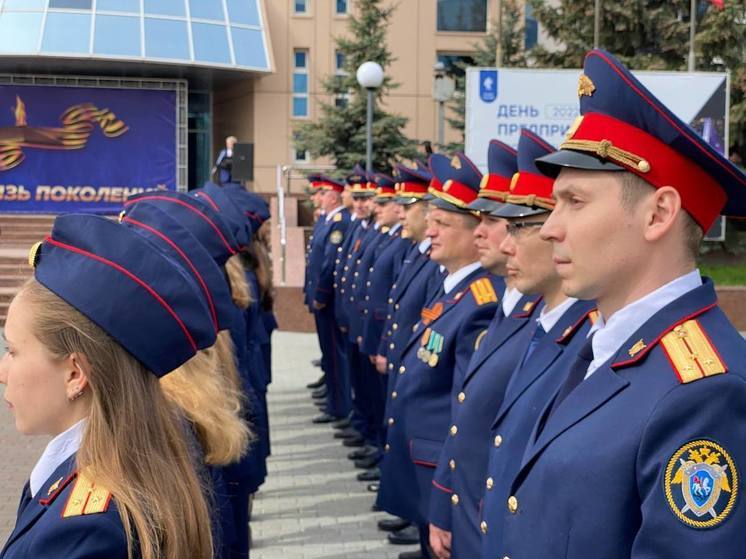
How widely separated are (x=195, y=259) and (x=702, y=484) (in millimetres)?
2054

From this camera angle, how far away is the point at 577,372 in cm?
256

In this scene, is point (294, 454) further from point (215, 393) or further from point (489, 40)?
point (489, 40)

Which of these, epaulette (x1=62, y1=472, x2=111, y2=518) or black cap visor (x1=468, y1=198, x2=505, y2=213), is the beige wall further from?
epaulette (x1=62, y1=472, x2=111, y2=518)

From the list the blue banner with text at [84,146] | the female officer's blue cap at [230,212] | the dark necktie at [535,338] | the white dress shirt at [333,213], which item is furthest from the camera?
the blue banner with text at [84,146]

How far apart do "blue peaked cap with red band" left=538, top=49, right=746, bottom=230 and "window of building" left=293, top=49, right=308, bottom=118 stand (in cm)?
2878

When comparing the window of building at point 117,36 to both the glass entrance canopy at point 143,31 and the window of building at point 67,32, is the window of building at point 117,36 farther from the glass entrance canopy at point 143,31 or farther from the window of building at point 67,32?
the window of building at point 67,32

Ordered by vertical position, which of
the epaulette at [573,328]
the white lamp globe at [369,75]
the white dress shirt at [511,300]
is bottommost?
the white dress shirt at [511,300]

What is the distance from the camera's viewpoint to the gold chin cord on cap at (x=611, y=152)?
2.28 m

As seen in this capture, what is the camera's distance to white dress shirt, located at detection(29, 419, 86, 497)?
215 cm

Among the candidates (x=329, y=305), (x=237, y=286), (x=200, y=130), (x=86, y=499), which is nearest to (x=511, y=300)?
(x=237, y=286)

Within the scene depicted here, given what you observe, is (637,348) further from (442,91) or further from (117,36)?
(117,36)

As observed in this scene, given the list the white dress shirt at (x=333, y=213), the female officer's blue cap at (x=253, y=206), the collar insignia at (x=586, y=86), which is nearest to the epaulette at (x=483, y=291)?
the collar insignia at (x=586, y=86)

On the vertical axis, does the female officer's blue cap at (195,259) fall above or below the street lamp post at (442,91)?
below

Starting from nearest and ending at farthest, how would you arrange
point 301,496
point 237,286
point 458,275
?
point 458,275 < point 237,286 < point 301,496
